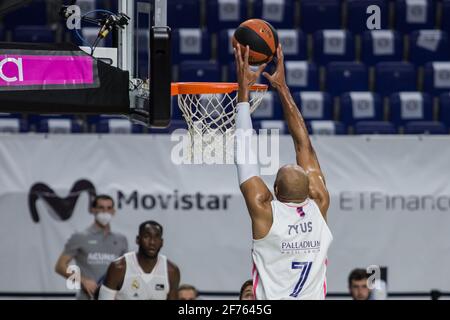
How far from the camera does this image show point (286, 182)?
18.4ft

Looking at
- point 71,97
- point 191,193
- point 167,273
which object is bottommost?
point 167,273

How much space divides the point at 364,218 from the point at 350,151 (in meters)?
0.65

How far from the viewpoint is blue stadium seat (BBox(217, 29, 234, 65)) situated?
1195 centimetres

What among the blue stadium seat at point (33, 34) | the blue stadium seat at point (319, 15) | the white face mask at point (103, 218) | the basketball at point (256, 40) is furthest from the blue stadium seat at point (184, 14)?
the basketball at point (256, 40)

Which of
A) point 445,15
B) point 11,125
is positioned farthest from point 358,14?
point 11,125

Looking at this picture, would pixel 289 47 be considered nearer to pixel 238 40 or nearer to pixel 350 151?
pixel 350 151

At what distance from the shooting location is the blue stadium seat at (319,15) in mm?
12406

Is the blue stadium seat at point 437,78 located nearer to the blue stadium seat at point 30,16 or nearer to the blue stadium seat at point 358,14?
the blue stadium seat at point 358,14

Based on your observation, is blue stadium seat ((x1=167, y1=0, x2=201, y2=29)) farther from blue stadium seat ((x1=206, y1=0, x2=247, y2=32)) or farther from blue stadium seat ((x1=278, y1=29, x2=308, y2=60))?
blue stadium seat ((x1=278, y1=29, x2=308, y2=60))

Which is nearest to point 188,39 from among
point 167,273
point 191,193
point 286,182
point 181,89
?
point 191,193

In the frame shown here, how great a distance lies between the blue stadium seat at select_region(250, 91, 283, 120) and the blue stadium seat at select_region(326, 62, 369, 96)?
82 centimetres

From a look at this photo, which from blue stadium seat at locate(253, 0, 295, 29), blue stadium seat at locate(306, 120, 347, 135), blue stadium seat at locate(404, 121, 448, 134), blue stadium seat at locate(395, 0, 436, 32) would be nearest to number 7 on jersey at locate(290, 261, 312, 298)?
blue stadium seat at locate(306, 120, 347, 135)
